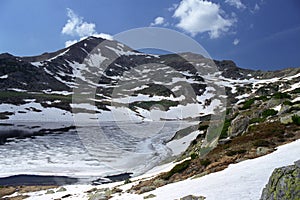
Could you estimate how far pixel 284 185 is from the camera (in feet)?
24.5

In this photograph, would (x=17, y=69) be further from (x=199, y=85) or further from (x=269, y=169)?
(x=269, y=169)

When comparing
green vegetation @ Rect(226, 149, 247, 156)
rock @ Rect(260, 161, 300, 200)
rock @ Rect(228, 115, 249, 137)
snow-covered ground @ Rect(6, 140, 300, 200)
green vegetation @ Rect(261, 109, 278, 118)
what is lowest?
snow-covered ground @ Rect(6, 140, 300, 200)

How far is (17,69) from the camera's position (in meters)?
170

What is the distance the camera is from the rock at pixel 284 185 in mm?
7176

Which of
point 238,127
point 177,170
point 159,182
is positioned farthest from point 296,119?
point 159,182

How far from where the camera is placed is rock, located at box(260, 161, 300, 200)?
283 inches

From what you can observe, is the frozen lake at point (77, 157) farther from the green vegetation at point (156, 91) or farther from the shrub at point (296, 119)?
the green vegetation at point (156, 91)

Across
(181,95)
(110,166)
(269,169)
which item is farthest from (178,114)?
(269,169)

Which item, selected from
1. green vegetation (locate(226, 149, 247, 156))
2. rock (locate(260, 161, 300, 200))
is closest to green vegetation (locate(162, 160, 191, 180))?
green vegetation (locate(226, 149, 247, 156))

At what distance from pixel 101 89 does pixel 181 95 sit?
55.9 metres

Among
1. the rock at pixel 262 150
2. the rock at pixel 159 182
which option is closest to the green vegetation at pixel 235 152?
the rock at pixel 262 150

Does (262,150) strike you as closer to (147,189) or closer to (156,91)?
(147,189)

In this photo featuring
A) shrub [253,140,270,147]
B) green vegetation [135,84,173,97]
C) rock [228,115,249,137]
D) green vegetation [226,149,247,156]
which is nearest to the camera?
→ green vegetation [226,149,247,156]

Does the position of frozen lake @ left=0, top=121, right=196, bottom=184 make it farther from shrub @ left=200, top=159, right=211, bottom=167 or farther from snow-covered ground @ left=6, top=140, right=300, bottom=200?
snow-covered ground @ left=6, top=140, right=300, bottom=200
